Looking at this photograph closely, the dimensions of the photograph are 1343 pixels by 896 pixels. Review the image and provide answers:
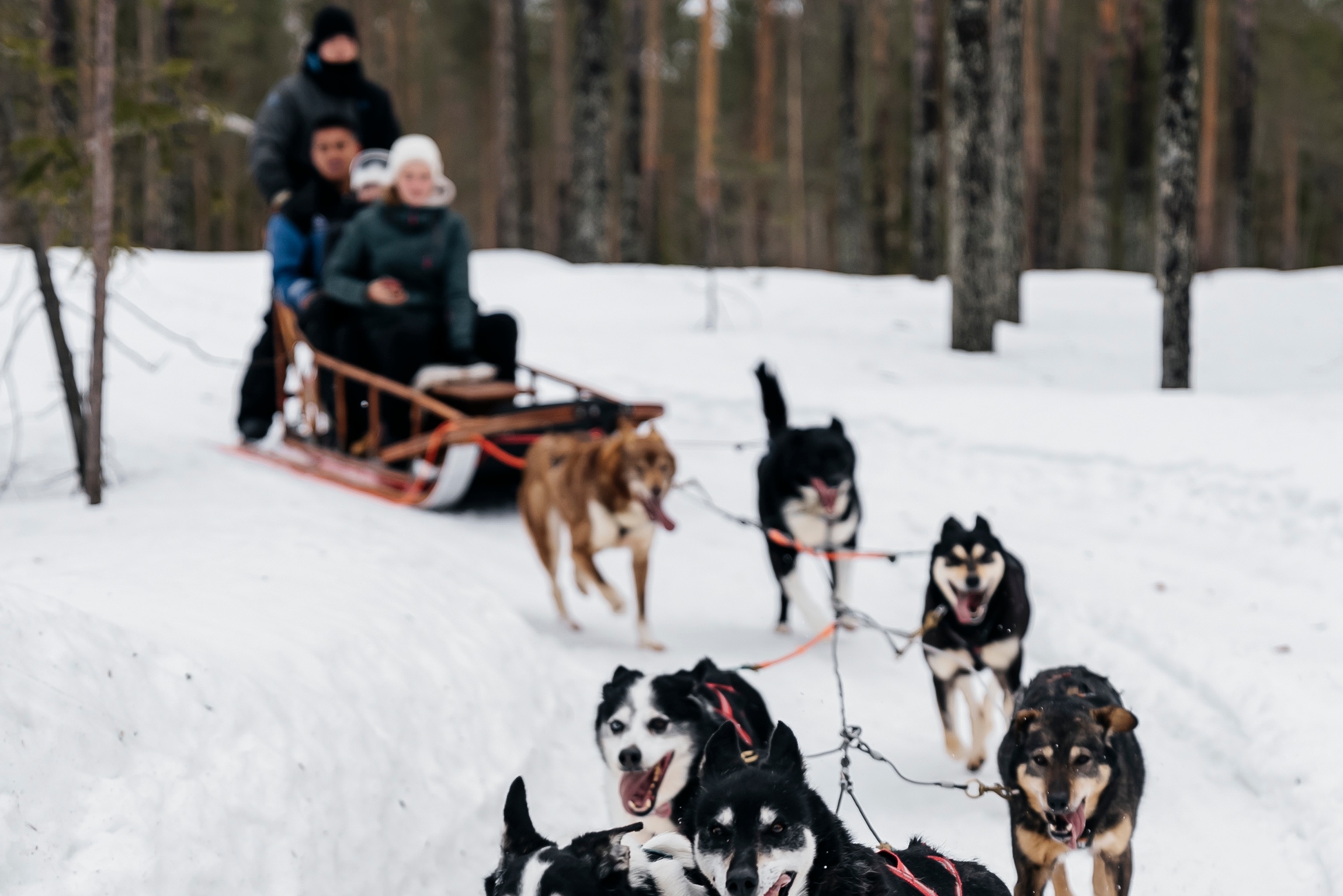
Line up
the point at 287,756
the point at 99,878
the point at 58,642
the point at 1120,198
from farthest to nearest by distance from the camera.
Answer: the point at 1120,198 → the point at 287,756 → the point at 58,642 → the point at 99,878

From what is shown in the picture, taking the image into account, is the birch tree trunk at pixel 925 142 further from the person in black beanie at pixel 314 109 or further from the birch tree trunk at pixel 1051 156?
the person in black beanie at pixel 314 109

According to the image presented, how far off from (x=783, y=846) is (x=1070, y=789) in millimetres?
962

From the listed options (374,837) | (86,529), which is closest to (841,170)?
(86,529)

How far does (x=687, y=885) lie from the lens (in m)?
2.51

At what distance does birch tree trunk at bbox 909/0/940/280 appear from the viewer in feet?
50.4

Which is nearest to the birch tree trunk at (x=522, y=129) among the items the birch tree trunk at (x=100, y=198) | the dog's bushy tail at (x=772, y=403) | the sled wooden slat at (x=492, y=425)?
the sled wooden slat at (x=492, y=425)

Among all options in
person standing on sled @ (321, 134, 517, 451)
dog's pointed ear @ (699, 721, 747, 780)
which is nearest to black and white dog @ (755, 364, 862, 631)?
person standing on sled @ (321, 134, 517, 451)

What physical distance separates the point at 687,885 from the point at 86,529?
414cm

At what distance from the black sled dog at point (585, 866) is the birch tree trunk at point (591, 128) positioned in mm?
13920

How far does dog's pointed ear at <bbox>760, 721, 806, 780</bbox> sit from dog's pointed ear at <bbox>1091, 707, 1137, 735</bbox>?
0.94 meters

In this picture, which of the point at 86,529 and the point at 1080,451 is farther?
the point at 1080,451

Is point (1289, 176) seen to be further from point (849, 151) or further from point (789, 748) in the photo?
point (789, 748)

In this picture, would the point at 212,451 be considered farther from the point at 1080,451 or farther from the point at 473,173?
the point at 473,173

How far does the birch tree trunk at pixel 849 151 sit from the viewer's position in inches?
744
